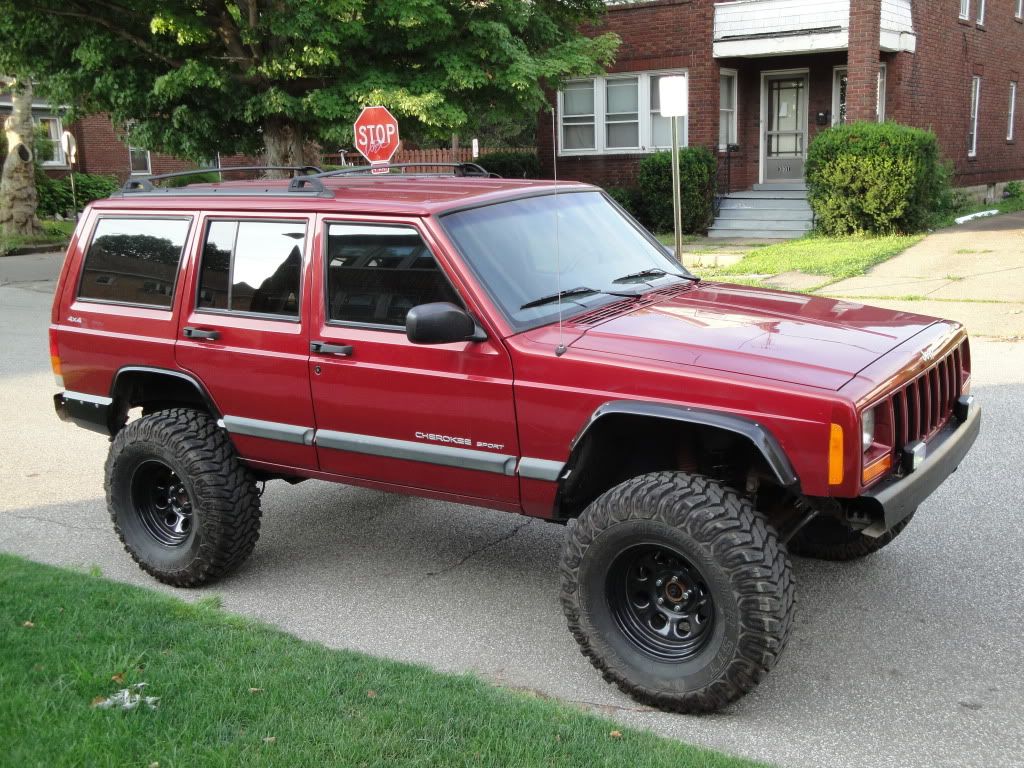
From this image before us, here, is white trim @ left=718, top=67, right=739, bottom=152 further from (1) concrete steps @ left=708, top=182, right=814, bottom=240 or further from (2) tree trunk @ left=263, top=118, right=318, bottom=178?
(2) tree trunk @ left=263, top=118, right=318, bottom=178

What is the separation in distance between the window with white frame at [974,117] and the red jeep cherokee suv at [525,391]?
23.4 m

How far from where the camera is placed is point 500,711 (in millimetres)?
3766

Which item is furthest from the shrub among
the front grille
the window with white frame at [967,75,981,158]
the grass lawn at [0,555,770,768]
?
the grass lawn at [0,555,770,768]

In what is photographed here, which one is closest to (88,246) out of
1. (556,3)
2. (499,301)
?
(499,301)

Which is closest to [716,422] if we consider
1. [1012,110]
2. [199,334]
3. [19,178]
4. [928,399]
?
[928,399]

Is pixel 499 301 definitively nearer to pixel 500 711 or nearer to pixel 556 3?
pixel 500 711

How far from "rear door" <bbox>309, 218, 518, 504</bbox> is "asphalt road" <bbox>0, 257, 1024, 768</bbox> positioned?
70cm

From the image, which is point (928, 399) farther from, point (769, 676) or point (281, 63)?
point (281, 63)

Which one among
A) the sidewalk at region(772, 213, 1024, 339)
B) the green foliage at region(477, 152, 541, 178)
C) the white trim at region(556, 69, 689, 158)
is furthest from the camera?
the green foliage at region(477, 152, 541, 178)

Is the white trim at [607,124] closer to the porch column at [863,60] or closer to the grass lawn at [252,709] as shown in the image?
the porch column at [863,60]

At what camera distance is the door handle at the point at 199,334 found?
16.5ft

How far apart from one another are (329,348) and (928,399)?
2539 mm

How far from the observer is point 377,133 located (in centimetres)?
1169

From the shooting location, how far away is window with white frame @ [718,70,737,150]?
21844mm
